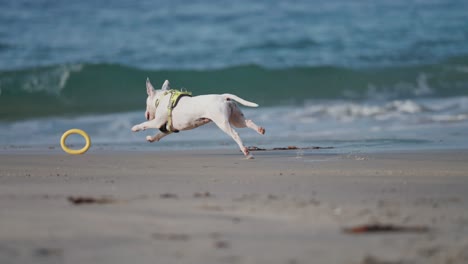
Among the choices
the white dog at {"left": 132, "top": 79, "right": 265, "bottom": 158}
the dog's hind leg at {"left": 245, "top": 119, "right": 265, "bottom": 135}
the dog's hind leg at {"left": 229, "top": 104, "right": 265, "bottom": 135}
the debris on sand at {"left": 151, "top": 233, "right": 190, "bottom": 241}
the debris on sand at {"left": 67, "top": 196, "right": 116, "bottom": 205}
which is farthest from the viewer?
the dog's hind leg at {"left": 229, "top": 104, "right": 265, "bottom": 135}

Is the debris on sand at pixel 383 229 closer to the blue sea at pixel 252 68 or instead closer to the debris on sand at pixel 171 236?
the debris on sand at pixel 171 236

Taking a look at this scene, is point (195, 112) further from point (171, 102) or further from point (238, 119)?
point (238, 119)

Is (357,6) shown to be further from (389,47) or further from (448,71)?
(448,71)

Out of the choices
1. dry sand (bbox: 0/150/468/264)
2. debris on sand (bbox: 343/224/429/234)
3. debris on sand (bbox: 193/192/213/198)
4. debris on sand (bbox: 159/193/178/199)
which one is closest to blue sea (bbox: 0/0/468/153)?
dry sand (bbox: 0/150/468/264)

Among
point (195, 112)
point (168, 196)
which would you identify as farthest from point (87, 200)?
point (195, 112)

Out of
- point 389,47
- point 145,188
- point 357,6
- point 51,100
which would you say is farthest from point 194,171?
point 357,6

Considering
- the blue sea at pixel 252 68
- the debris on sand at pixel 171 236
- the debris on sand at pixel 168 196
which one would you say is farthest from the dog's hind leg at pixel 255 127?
the debris on sand at pixel 171 236

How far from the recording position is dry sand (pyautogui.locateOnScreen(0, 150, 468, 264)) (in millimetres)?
4004

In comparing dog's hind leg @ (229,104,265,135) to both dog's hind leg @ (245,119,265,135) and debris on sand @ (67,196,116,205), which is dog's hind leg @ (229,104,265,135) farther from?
debris on sand @ (67,196,116,205)

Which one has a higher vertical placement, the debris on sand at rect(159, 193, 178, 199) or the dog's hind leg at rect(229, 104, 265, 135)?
the dog's hind leg at rect(229, 104, 265, 135)

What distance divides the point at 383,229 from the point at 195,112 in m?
4.79

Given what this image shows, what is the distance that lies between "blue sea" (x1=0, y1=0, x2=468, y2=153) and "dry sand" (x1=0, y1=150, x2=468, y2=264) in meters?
2.50

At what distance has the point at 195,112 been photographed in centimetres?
906

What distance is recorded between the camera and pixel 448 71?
2067 cm
